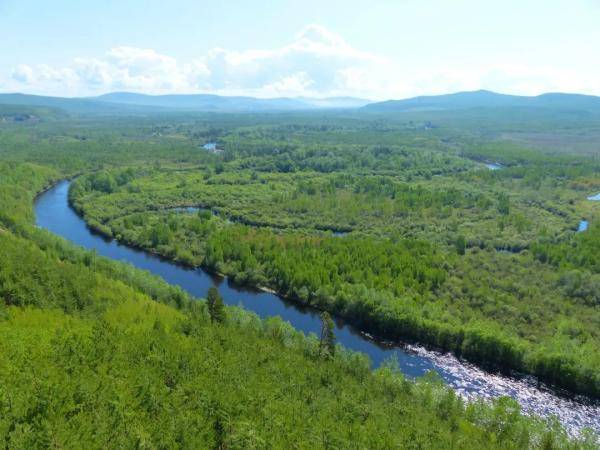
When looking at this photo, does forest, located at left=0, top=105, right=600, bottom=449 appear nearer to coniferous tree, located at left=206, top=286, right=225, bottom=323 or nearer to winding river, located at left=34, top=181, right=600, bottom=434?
coniferous tree, located at left=206, top=286, right=225, bottom=323

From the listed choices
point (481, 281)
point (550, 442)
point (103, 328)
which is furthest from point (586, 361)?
point (103, 328)

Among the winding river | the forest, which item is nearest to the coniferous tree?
the forest

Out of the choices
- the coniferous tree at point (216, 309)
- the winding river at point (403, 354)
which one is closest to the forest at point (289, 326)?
the coniferous tree at point (216, 309)

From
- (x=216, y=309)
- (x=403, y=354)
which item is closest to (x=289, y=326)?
(x=216, y=309)

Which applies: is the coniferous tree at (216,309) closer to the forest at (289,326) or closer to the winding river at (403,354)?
the forest at (289,326)

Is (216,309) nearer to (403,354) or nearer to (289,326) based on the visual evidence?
(289,326)

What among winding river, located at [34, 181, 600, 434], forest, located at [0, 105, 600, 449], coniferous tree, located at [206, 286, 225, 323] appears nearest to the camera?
forest, located at [0, 105, 600, 449]
